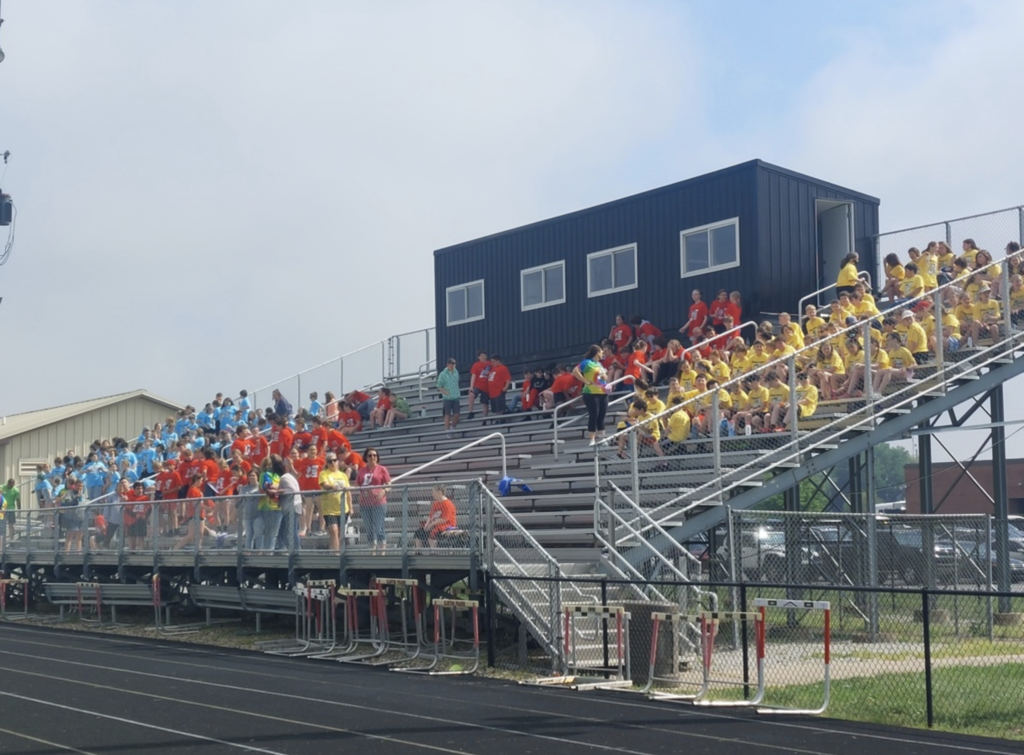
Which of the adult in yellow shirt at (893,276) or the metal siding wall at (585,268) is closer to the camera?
the adult in yellow shirt at (893,276)

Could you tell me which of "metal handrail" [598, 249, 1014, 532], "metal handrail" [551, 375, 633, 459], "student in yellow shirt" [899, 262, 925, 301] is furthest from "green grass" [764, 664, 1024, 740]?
"student in yellow shirt" [899, 262, 925, 301]

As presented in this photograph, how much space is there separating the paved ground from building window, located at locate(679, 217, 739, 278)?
13064mm

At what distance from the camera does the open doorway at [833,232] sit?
1062 inches

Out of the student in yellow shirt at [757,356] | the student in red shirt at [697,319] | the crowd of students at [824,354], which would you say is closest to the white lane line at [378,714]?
the crowd of students at [824,354]

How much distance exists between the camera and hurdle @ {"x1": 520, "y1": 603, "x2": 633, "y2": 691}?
14.4m

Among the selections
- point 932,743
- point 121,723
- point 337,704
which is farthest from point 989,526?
point 121,723

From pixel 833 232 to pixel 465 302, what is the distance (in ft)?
31.5

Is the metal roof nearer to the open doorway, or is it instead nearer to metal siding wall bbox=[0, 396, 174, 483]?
metal siding wall bbox=[0, 396, 174, 483]

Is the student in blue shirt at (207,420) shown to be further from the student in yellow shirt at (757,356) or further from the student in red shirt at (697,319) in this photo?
the student in yellow shirt at (757,356)

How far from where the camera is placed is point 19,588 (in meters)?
29.0

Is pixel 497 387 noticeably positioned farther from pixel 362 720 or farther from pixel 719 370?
pixel 362 720

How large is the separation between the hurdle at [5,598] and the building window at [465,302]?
11717 millimetres

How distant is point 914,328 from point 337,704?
1124cm

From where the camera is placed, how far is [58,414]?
47.2 m
